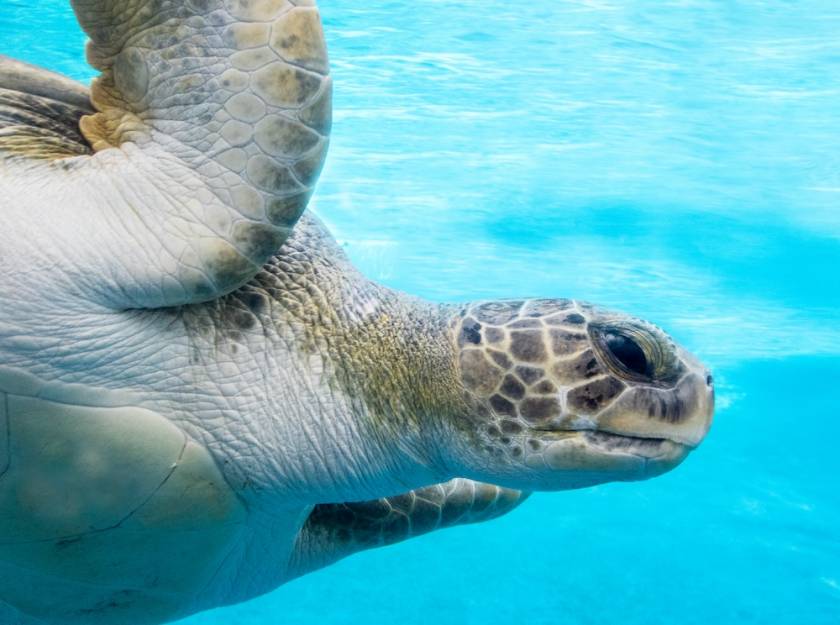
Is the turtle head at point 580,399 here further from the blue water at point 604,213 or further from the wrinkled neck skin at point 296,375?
the blue water at point 604,213

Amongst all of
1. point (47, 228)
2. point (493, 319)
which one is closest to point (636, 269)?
point (493, 319)

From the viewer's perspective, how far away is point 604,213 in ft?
33.6

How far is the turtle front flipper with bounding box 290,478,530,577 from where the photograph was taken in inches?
115

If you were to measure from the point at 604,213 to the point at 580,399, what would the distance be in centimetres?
870

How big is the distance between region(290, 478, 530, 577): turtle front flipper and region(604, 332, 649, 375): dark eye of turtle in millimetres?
1292

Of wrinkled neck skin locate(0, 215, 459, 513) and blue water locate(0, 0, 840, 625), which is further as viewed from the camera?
blue water locate(0, 0, 840, 625)

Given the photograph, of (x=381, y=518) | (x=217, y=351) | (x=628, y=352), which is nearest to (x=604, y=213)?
(x=381, y=518)

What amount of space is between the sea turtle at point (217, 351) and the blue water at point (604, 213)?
6.22 meters

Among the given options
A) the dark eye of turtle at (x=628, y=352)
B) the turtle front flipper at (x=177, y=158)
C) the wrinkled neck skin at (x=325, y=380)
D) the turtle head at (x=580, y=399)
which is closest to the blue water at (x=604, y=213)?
the wrinkled neck skin at (x=325, y=380)

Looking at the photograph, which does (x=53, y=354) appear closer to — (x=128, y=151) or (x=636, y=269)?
(x=128, y=151)

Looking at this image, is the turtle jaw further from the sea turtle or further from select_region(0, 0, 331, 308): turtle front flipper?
select_region(0, 0, 331, 308): turtle front flipper

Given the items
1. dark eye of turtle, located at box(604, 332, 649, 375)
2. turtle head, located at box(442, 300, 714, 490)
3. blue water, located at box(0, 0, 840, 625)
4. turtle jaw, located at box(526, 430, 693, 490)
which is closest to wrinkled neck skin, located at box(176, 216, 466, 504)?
turtle head, located at box(442, 300, 714, 490)

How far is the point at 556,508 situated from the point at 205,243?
10398mm

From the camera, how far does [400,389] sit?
2.16 metres
